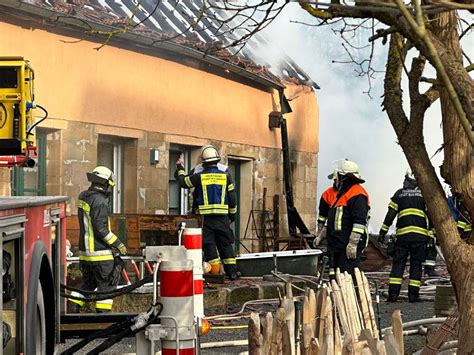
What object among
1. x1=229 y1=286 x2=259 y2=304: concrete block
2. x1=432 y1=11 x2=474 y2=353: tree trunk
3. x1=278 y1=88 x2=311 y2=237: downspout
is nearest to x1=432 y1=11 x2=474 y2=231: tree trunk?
x1=432 y1=11 x2=474 y2=353: tree trunk

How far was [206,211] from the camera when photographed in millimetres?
14523

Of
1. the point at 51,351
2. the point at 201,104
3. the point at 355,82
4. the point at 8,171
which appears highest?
the point at 355,82

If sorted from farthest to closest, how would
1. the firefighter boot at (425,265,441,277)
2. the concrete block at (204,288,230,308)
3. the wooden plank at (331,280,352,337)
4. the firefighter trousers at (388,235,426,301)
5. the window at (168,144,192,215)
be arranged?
the firefighter boot at (425,265,441,277)
the window at (168,144,192,215)
the firefighter trousers at (388,235,426,301)
the concrete block at (204,288,230,308)
the wooden plank at (331,280,352,337)

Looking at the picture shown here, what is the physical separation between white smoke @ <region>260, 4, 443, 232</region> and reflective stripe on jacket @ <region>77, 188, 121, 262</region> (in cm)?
1085

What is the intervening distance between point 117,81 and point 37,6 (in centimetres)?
275

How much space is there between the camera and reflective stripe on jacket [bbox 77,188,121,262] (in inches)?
463

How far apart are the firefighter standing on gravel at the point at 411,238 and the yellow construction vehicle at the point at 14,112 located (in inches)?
290

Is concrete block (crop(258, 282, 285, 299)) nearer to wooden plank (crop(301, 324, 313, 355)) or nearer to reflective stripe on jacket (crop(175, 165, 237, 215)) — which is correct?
reflective stripe on jacket (crop(175, 165, 237, 215))

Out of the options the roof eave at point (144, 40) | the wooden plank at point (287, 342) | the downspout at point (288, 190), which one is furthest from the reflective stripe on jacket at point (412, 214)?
the wooden plank at point (287, 342)

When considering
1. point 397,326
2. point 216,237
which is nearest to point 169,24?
point 216,237

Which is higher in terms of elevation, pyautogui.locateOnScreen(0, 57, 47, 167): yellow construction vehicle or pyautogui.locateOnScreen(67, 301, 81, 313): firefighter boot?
pyautogui.locateOnScreen(0, 57, 47, 167): yellow construction vehicle

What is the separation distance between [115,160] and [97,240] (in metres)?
4.42

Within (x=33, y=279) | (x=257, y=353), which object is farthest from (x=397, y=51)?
(x=33, y=279)

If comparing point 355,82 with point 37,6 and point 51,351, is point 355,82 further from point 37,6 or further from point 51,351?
point 51,351
